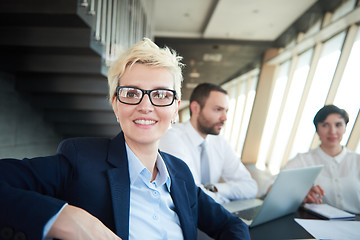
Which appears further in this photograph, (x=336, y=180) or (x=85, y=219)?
(x=336, y=180)

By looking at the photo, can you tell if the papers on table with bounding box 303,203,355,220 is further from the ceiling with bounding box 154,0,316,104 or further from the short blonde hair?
Result: the ceiling with bounding box 154,0,316,104

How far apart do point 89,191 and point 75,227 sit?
0.19 metres

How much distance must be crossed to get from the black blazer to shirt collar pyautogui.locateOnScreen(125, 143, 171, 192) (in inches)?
1.2

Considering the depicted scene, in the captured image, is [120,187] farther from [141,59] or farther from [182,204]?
[141,59]

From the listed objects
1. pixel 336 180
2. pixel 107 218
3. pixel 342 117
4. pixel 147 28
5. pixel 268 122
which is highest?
pixel 147 28

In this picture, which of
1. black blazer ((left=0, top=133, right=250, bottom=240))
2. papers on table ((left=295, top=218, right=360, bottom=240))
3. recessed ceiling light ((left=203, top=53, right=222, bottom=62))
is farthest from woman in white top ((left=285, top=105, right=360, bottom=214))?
recessed ceiling light ((left=203, top=53, right=222, bottom=62))

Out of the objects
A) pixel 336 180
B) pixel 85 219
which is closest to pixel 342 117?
pixel 336 180

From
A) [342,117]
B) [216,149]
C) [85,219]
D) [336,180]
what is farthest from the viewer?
[216,149]

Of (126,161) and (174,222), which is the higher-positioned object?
(126,161)

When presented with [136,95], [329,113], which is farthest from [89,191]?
[329,113]

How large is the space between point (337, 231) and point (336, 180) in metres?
1.01

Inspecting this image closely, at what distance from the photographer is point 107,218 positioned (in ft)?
3.00

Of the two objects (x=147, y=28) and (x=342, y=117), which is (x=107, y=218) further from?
(x=147, y=28)

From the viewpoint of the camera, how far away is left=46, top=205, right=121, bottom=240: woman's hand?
2.34 feet
